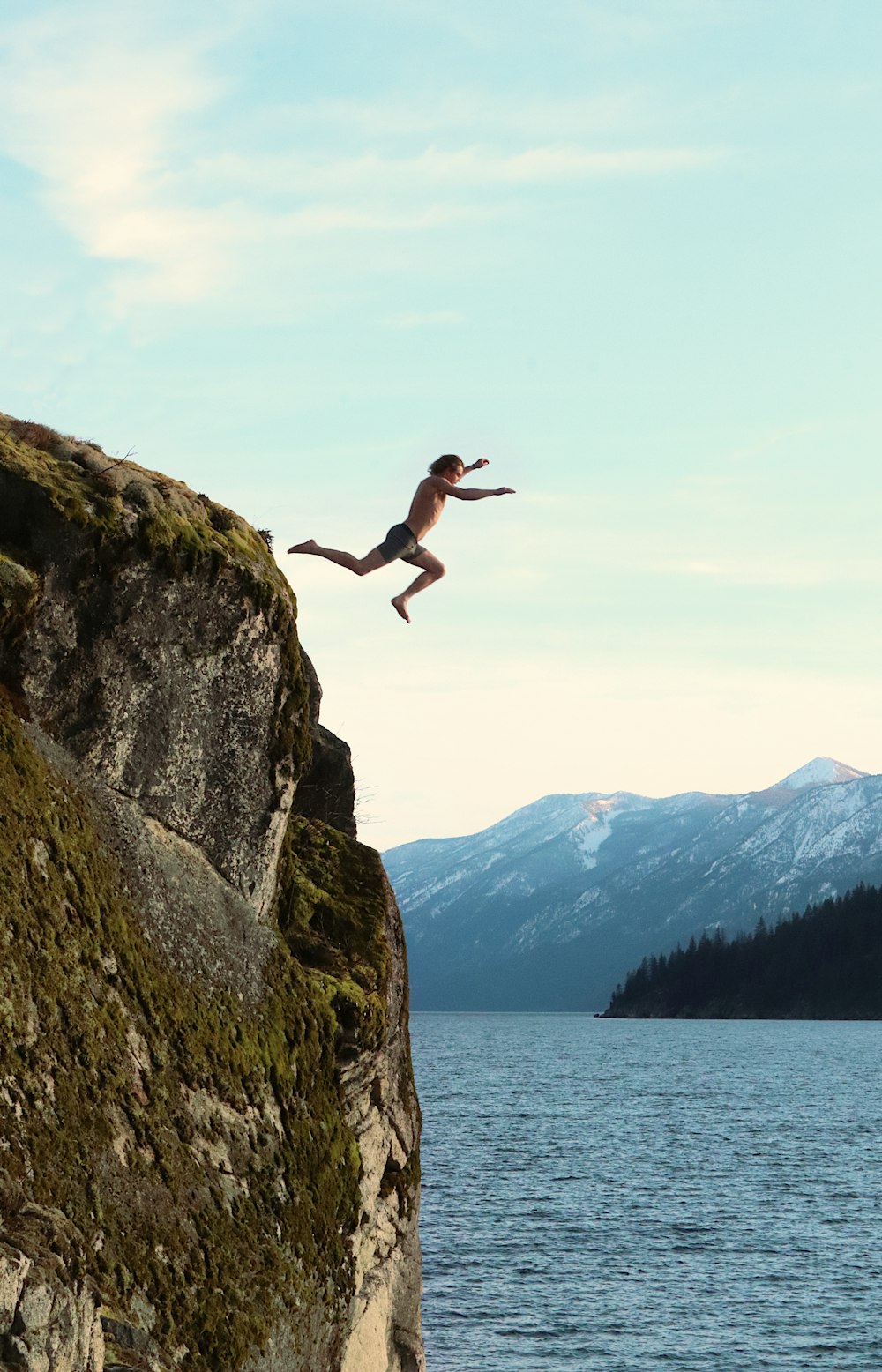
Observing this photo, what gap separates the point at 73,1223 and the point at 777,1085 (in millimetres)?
103112

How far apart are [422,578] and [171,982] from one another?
5.22m

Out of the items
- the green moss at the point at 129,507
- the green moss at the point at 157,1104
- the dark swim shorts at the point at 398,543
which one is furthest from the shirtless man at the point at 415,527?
the green moss at the point at 157,1104

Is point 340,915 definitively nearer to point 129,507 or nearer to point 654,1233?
point 129,507

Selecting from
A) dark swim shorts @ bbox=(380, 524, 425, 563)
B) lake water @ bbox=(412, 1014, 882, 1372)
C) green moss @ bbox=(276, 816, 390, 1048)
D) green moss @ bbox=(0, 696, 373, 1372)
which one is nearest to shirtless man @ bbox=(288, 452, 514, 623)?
dark swim shorts @ bbox=(380, 524, 425, 563)

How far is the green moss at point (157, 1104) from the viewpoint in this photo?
12.0 metres

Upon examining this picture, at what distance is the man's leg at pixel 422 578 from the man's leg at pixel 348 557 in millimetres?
487

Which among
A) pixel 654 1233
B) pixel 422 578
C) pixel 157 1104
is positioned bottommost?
pixel 654 1233

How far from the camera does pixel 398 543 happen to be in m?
14.7

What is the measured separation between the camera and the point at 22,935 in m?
12.7

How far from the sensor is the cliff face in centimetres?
1205

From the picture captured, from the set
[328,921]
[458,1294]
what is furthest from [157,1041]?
[458,1294]

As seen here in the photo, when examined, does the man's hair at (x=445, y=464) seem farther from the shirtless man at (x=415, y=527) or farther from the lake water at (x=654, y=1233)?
the lake water at (x=654, y=1233)

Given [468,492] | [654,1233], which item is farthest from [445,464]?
[654,1233]

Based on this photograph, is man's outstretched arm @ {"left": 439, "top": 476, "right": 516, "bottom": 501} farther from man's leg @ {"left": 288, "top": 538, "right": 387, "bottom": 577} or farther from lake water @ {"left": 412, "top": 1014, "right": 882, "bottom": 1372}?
lake water @ {"left": 412, "top": 1014, "right": 882, "bottom": 1372}
